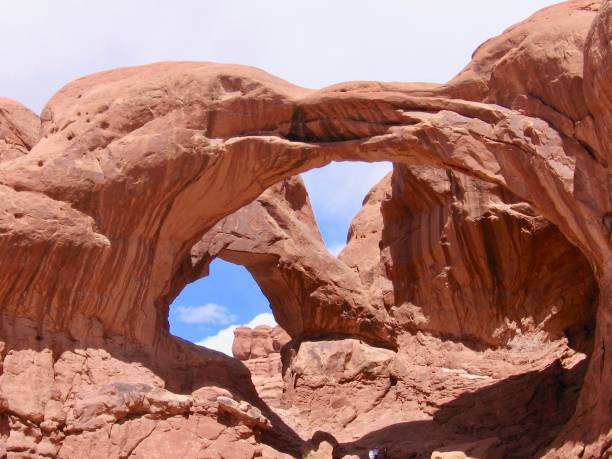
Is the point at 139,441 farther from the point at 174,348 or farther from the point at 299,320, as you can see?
the point at 299,320

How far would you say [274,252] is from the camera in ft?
61.4

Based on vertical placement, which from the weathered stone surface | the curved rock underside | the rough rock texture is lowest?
the rough rock texture

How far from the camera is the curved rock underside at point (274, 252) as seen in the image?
40.3 feet

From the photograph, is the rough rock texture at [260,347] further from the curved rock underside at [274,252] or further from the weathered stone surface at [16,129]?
the weathered stone surface at [16,129]

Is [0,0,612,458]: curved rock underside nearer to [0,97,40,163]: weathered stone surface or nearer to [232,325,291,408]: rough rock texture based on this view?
Result: [0,97,40,163]: weathered stone surface

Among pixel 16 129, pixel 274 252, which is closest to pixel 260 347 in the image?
pixel 274 252

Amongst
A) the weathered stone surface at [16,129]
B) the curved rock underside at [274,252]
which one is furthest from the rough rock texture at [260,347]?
the weathered stone surface at [16,129]

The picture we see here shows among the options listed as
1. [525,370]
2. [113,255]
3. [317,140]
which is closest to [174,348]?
[113,255]

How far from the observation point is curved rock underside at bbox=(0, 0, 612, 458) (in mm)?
12289

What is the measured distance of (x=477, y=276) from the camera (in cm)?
1800

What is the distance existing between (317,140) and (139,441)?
528cm

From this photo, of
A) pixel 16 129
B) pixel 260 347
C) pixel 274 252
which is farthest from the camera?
pixel 260 347

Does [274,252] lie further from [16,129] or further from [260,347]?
[260,347]

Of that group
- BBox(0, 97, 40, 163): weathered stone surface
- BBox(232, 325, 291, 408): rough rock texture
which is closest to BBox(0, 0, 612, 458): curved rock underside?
BBox(0, 97, 40, 163): weathered stone surface
